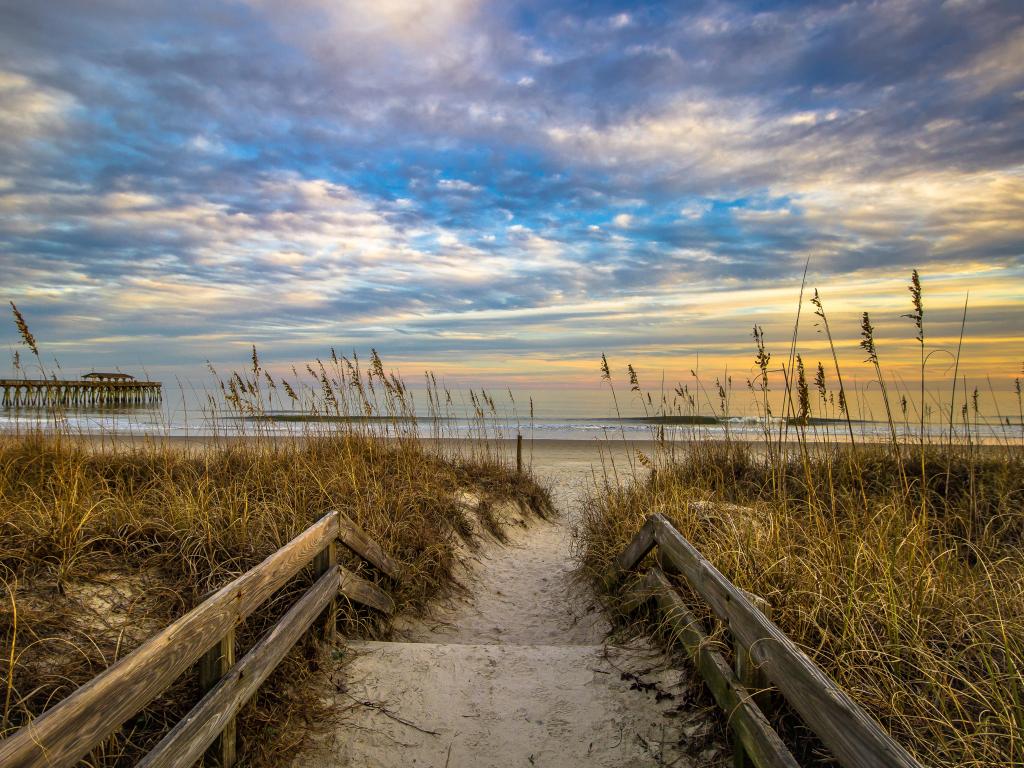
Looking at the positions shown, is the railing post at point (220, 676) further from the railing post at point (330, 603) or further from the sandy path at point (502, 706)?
the railing post at point (330, 603)

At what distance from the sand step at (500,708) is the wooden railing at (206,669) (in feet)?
1.83

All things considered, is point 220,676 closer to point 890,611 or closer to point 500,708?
point 500,708

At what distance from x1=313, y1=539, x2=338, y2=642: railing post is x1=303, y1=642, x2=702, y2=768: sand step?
168 mm

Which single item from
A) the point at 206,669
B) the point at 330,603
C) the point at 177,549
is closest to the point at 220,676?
the point at 206,669

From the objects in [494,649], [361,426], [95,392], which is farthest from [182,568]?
[95,392]

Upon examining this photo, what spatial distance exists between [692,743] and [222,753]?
2423 mm

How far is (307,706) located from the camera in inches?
146

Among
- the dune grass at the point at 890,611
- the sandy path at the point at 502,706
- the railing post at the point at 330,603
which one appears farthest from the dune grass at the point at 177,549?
the dune grass at the point at 890,611

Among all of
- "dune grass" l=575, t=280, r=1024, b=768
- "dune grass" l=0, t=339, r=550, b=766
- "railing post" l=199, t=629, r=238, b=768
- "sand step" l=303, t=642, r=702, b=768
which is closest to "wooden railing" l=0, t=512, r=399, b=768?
"railing post" l=199, t=629, r=238, b=768

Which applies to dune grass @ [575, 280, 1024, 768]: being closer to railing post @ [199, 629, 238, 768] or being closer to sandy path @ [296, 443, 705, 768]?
sandy path @ [296, 443, 705, 768]

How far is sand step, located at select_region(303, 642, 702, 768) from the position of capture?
3623 mm

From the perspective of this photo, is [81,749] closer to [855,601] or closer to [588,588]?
[855,601]

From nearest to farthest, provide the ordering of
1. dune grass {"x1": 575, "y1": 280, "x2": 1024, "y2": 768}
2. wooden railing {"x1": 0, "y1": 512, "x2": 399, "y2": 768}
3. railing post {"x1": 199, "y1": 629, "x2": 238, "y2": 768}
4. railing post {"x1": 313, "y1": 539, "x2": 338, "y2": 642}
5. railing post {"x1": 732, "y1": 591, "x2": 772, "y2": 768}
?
wooden railing {"x1": 0, "y1": 512, "x2": 399, "y2": 768} < dune grass {"x1": 575, "y1": 280, "x2": 1024, "y2": 768} < railing post {"x1": 732, "y1": 591, "x2": 772, "y2": 768} < railing post {"x1": 199, "y1": 629, "x2": 238, "y2": 768} < railing post {"x1": 313, "y1": 539, "x2": 338, "y2": 642}

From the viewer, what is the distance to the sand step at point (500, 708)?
3623 mm
